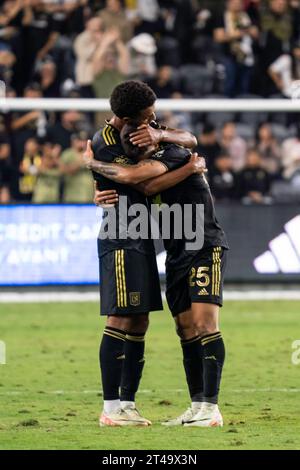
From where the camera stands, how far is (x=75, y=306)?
54.1 ft

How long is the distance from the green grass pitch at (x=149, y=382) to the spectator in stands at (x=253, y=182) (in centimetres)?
184

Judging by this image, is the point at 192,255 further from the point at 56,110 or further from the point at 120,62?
the point at 120,62

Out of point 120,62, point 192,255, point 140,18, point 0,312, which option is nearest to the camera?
point 192,255

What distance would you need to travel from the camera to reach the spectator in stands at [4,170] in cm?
1741

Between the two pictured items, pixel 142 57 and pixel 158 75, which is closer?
pixel 158 75

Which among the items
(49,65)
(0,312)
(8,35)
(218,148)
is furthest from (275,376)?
Answer: (8,35)

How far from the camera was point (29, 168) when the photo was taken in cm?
1784

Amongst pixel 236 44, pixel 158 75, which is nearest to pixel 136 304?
pixel 158 75

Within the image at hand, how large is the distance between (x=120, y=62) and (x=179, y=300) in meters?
11.8

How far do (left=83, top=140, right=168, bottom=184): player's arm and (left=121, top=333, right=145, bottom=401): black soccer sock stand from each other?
41.7 inches

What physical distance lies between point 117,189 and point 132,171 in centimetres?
24

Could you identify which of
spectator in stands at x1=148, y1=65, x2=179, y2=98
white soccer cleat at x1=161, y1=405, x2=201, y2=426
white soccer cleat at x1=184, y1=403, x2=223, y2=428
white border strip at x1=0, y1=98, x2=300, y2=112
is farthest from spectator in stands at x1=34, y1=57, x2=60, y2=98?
white soccer cleat at x1=184, y1=403, x2=223, y2=428

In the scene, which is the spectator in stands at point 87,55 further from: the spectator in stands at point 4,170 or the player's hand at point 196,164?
the player's hand at point 196,164

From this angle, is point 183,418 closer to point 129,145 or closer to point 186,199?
point 186,199
